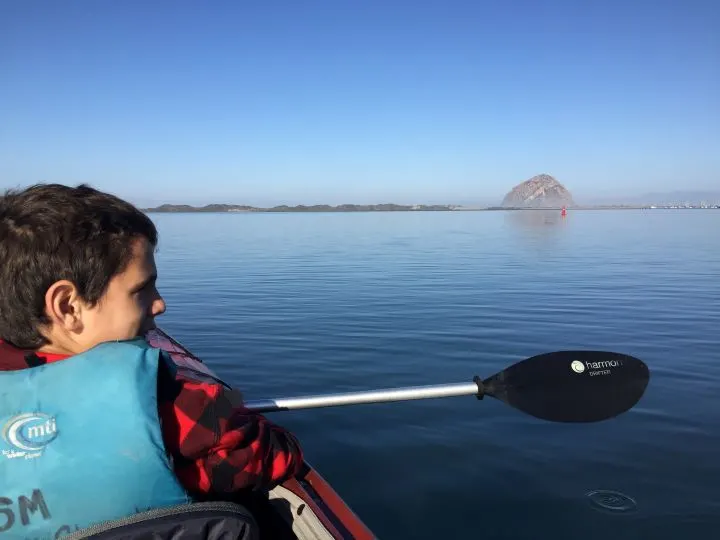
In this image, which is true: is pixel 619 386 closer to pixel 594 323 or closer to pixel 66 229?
pixel 66 229

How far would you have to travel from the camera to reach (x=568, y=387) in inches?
148

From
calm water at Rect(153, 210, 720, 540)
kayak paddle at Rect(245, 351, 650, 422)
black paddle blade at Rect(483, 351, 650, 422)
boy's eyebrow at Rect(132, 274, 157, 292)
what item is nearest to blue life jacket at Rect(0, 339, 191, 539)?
boy's eyebrow at Rect(132, 274, 157, 292)

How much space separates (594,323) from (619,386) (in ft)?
23.0

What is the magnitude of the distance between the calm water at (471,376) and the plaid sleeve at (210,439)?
2390 millimetres

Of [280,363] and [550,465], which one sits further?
[280,363]

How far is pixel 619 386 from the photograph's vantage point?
3850 millimetres

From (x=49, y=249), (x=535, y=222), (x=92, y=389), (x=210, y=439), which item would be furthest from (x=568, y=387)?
(x=535, y=222)

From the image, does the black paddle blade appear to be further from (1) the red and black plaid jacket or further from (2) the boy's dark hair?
(2) the boy's dark hair

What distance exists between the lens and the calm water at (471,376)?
422 centimetres

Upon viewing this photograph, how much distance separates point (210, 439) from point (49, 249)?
0.77 m

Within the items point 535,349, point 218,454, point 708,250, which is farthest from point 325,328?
point 708,250

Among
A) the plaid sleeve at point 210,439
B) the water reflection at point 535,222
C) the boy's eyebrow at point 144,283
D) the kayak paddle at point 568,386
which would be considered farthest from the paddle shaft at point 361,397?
the water reflection at point 535,222

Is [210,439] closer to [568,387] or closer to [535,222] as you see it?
[568,387]

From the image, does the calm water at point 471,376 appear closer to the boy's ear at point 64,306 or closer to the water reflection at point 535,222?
the boy's ear at point 64,306
